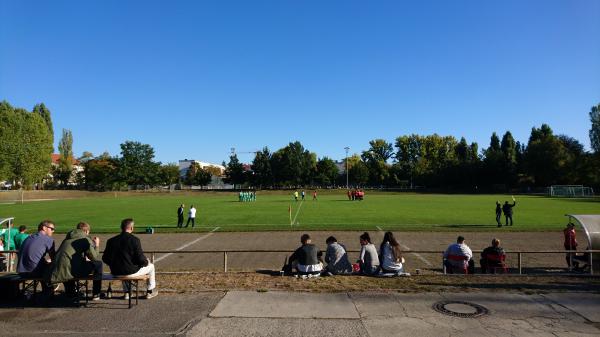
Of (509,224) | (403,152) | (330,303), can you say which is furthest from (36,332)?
(403,152)

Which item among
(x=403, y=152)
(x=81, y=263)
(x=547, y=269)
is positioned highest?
(x=403, y=152)

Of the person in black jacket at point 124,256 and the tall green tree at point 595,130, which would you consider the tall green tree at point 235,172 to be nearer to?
the tall green tree at point 595,130

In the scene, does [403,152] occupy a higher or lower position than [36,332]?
higher

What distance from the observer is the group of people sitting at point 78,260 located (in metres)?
7.57

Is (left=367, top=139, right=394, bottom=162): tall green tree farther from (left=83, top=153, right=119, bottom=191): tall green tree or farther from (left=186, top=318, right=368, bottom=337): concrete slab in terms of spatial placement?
(left=186, top=318, right=368, bottom=337): concrete slab

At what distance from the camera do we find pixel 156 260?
15.6 meters

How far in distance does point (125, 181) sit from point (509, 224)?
10575 centimetres

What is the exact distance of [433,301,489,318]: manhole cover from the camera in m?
6.91

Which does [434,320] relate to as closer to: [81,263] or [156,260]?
[81,263]

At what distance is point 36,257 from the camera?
25.9 ft

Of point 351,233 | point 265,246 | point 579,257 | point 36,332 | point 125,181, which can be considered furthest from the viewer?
point 125,181

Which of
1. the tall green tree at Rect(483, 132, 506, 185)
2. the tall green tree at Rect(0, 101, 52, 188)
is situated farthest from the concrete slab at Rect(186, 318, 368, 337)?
the tall green tree at Rect(483, 132, 506, 185)

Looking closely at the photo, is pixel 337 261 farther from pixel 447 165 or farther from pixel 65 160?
pixel 65 160

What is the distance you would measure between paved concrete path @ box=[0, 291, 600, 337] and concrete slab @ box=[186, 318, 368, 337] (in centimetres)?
2
